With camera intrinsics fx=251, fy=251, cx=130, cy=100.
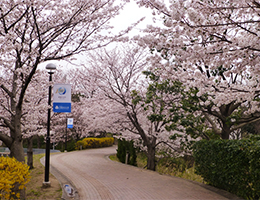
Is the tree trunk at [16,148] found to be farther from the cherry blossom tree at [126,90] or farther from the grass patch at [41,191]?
the cherry blossom tree at [126,90]

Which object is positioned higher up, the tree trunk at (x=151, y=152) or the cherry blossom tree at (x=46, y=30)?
the cherry blossom tree at (x=46, y=30)

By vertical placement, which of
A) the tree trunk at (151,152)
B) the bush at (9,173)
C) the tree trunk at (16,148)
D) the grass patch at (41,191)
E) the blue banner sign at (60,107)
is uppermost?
the blue banner sign at (60,107)

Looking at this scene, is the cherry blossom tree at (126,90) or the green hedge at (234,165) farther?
the cherry blossom tree at (126,90)

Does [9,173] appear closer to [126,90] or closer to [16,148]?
[16,148]

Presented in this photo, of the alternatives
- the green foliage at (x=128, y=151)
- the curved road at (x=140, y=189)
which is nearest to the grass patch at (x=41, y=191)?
the curved road at (x=140, y=189)

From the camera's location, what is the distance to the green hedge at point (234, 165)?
5.95 meters

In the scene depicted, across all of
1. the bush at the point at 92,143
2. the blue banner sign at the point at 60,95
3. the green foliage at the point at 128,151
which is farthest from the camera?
the bush at the point at 92,143

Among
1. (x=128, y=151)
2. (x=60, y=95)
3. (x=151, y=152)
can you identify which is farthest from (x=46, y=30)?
(x=128, y=151)

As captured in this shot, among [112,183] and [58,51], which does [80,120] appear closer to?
[112,183]

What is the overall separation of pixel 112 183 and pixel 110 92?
6.11m

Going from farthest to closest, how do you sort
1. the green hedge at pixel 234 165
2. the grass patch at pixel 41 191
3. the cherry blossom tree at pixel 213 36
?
the grass patch at pixel 41 191 < the green hedge at pixel 234 165 < the cherry blossom tree at pixel 213 36

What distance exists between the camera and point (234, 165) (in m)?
6.82

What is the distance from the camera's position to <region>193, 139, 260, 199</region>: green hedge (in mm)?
5953

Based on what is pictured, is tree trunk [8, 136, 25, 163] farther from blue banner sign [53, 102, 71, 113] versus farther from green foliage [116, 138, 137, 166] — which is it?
green foliage [116, 138, 137, 166]
